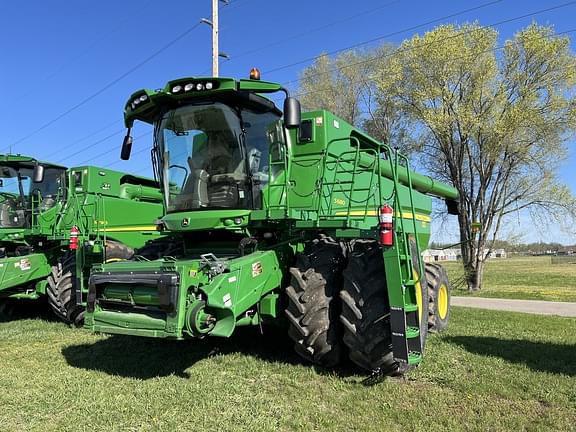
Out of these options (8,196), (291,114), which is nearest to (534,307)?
(291,114)

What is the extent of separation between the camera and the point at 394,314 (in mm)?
4781

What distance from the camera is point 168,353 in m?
6.19

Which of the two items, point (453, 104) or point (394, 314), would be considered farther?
point (453, 104)

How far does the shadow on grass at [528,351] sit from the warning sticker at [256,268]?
3.07 m

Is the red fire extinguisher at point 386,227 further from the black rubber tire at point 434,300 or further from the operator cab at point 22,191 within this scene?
the operator cab at point 22,191

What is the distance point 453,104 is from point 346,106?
6.24 meters

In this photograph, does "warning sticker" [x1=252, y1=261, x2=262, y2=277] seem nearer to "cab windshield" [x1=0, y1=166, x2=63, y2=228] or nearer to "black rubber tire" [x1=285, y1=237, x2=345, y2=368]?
"black rubber tire" [x1=285, y1=237, x2=345, y2=368]

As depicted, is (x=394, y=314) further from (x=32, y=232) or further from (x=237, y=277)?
(x=32, y=232)

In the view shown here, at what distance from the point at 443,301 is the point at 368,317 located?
399 centimetres

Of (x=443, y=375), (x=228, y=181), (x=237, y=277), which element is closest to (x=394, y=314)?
(x=443, y=375)

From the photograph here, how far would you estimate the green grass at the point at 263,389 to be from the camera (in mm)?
4066

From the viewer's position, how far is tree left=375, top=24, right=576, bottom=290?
1866 centimetres

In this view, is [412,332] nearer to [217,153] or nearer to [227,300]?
[227,300]

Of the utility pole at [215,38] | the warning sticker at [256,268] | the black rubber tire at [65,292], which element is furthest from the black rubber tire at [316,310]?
the utility pole at [215,38]
